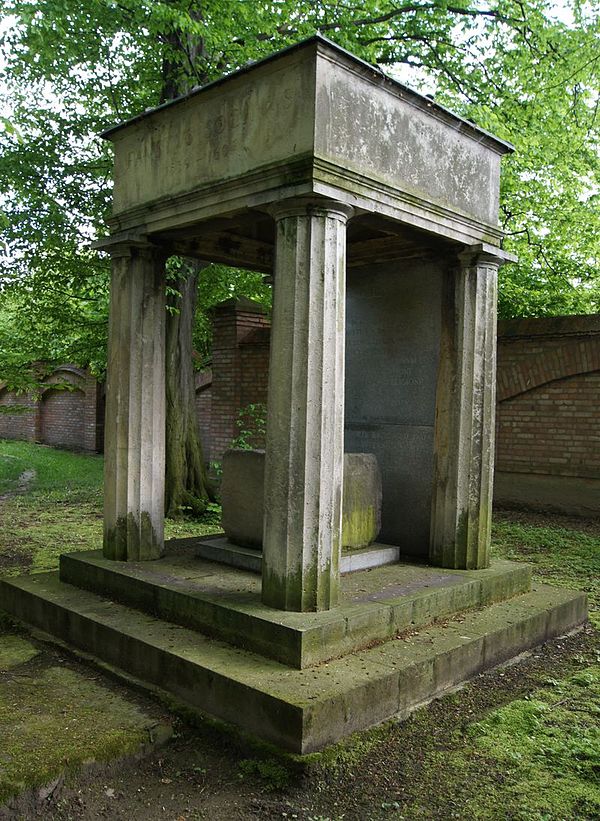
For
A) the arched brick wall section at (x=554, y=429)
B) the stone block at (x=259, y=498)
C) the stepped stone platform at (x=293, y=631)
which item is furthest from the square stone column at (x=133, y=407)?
the arched brick wall section at (x=554, y=429)

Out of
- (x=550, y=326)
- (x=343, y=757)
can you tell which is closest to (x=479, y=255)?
(x=343, y=757)

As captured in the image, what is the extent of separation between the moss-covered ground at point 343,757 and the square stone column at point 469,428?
0.91 meters

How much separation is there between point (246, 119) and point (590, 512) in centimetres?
710

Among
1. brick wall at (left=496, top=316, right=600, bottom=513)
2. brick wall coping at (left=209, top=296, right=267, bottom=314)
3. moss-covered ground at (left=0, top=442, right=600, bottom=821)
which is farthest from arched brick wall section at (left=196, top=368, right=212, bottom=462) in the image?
moss-covered ground at (left=0, top=442, right=600, bottom=821)

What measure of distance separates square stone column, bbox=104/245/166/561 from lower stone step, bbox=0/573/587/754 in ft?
1.85

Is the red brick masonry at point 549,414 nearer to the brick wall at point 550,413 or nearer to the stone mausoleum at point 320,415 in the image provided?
the brick wall at point 550,413

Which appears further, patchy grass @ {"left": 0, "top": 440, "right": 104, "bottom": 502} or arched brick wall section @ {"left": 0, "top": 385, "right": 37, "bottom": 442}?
arched brick wall section @ {"left": 0, "top": 385, "right": 37, "bottom": 442}

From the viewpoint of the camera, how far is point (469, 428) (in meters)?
4.86

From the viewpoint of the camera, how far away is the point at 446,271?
5102 millimetres

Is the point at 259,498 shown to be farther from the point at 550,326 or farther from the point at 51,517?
the point at 550,326

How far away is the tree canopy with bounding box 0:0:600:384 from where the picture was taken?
8.17 meters

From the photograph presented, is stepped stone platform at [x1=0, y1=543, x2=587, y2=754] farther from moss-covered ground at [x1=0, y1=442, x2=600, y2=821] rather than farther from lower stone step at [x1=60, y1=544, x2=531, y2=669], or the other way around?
moss-covered ground at [x1=0, y1=442, x2=600, y2=821]

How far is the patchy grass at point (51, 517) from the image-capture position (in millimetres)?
7074

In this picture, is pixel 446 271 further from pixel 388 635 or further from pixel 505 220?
pixel 505 220
